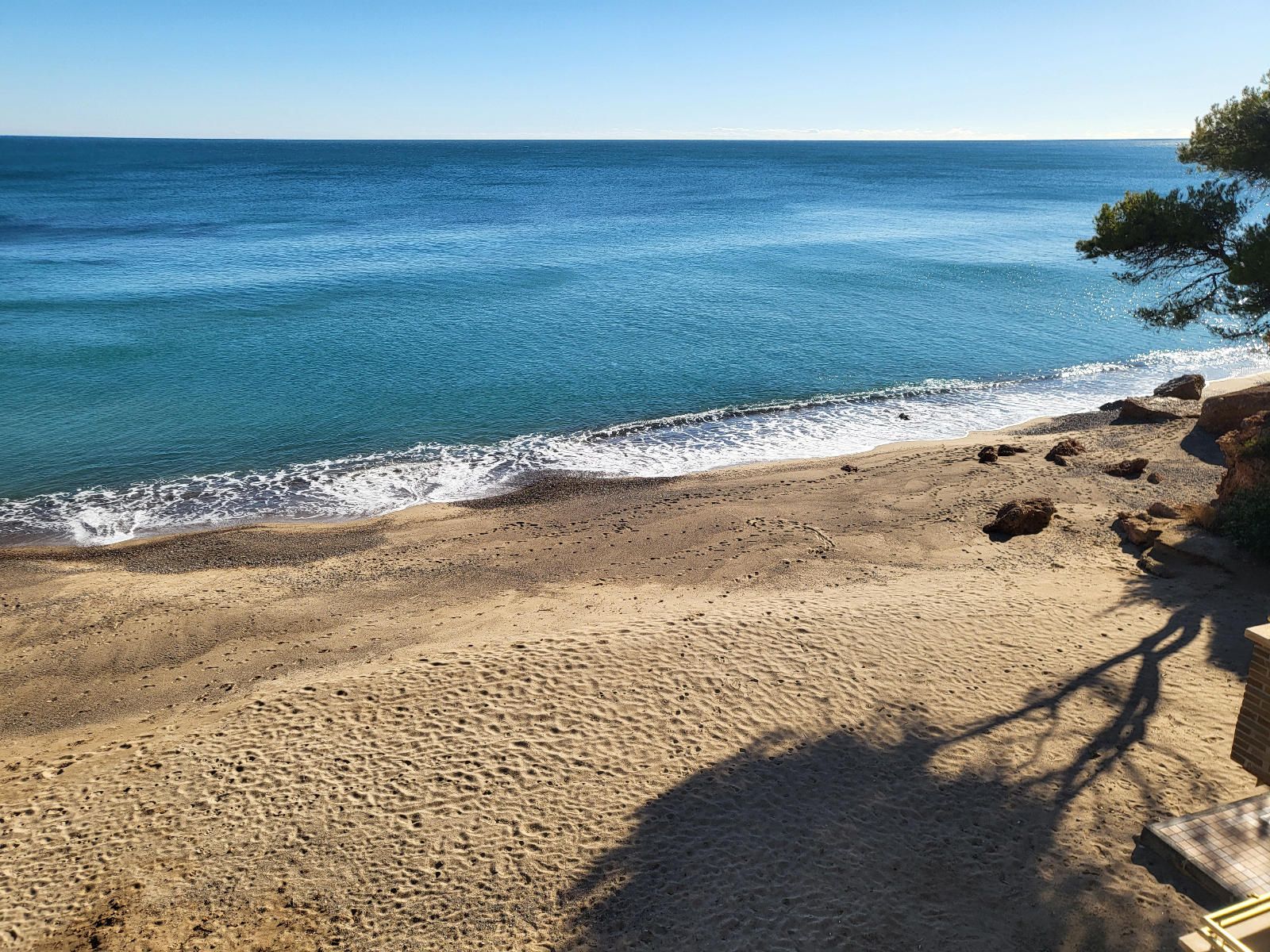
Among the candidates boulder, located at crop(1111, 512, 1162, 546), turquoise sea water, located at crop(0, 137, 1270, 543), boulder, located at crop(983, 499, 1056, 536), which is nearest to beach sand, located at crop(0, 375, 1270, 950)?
boulder, located at crop(1111, 512, 1162, 546)

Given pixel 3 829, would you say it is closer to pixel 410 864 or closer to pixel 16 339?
pixel 410 864

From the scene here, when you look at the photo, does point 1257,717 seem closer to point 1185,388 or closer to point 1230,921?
point 1230,921

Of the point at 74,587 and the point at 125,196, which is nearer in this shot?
the point at 74,587

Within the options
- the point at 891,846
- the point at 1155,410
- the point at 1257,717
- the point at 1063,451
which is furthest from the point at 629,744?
the point at 1155,410

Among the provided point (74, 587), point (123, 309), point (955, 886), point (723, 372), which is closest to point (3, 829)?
point (74, 587)

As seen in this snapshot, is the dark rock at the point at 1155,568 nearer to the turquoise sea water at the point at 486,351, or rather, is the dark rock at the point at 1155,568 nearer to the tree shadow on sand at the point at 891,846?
the tree shadow on sand at the point at 891,846

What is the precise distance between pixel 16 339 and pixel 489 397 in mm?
20695

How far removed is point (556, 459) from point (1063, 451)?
13472 millimetres

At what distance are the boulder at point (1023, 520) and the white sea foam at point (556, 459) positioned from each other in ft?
26.0

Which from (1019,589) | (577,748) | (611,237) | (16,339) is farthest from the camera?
(611,237)

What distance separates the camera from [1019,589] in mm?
13711

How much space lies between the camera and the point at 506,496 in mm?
21234

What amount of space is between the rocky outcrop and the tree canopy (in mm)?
1763

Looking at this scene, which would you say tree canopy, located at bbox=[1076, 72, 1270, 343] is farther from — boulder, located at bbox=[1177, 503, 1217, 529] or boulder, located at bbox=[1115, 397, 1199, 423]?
boulder, located at bbox=[1115, 397, 1199, 423]
